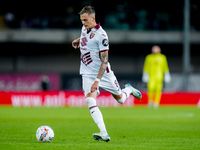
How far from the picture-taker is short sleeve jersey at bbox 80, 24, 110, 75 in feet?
28.2

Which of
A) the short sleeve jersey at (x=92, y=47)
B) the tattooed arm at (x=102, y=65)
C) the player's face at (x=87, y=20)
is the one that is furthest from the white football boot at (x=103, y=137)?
the player's face at (x=87, y=20)

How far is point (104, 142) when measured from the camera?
8.64 m

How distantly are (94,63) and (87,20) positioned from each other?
86 centimetres

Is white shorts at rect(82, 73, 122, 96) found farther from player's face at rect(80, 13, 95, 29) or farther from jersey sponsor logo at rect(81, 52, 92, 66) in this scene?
player's face at rect(80, 13, 95, 29)

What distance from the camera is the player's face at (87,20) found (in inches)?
332

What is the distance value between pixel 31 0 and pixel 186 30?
11988mm

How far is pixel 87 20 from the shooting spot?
848 centimetres

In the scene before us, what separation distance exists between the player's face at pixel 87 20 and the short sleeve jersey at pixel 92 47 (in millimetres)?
149

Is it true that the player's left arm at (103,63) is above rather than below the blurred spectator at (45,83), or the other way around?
below

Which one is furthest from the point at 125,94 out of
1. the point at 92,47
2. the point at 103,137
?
the point at 103,137

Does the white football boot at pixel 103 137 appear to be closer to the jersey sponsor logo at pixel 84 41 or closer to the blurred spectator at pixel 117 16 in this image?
the jersey sponsor logo at pixel 84 41

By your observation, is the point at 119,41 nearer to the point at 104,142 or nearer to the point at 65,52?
the point at 65,52

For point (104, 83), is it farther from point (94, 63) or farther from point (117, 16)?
point (117, 16)

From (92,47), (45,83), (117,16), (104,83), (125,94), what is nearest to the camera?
(92,47)
